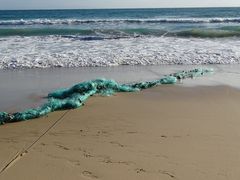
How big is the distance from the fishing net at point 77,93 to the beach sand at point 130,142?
5.6 inches

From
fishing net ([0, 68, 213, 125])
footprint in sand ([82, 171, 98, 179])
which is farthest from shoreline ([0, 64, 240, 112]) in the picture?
footprint in sand ([82, 171, 98, 179])

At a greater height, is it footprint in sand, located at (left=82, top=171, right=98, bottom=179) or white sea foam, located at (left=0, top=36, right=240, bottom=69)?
footprint in sand, located at (left=82, top=171, right=98, bottom=179)

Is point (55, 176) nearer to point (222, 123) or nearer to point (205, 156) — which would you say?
point (205, 156)

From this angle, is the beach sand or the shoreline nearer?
the beach sand

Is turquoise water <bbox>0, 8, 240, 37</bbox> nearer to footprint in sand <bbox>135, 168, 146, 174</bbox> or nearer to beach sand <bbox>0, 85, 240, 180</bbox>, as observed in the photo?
beach sand <bbox>0, 85, 240, 180</bbox>

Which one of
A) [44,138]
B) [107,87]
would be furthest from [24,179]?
[107,87]

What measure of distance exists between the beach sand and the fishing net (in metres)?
0.14

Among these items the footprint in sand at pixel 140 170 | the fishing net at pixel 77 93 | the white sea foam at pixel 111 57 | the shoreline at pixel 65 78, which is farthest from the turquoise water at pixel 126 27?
the footprint in sand at pixel 140 170

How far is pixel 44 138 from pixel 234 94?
3.23 meters

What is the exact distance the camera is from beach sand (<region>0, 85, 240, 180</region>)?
328 centimetres

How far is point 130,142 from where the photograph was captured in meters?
3.94

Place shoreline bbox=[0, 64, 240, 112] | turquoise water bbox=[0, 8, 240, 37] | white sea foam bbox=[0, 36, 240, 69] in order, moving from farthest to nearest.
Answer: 1. turquoise water bbox=[0, 8, 240, 37]
2. white sea foam bbox=[0, 36, 240, 69]
3. shoreline bbox=[0, 64, 240, 112]

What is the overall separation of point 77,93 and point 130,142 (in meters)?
2.28

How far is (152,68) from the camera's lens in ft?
28.7
